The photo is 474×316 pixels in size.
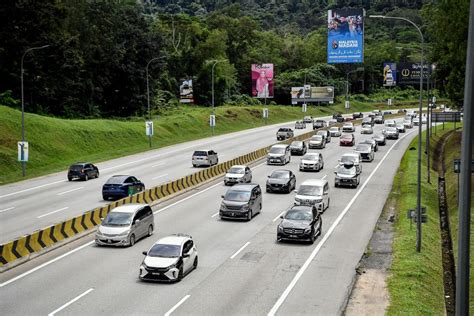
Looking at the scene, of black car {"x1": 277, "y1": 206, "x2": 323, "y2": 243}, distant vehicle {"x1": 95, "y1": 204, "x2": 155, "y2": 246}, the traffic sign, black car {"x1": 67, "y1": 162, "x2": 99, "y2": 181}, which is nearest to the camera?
distant vehicle {"x1": 95, "y1": 204, "x2": 155, "y2": 246}

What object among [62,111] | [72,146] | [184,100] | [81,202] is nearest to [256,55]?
[184,100]

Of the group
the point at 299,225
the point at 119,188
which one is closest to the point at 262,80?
the point at 119,188

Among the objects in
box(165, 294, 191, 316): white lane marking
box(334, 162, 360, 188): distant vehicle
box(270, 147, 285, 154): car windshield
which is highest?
box(270, 147, 285, 154): car windshield

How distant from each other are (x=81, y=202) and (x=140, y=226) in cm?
1130

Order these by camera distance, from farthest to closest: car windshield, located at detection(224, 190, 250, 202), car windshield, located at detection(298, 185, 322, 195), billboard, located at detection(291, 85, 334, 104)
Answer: billboard, located at detection(291, 85, 334, 104) → car windshield, located at detection(298, 185, 322, 195) → car windshield, located at detection(224, 190, 250, 202)

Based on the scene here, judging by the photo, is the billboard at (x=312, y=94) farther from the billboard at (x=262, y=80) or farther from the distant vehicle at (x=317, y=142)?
the distant vehicle at (x=317, y=142)

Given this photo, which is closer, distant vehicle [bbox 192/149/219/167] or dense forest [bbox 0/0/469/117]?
distant vehicle [bbox 192/149/219/167]

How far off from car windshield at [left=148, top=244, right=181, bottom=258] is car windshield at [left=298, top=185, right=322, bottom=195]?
49.2 feet

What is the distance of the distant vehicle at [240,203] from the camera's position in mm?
34500

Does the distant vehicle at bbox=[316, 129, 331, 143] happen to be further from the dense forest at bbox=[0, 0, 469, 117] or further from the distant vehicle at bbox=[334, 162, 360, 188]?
the distant vehicle at bbox=[334, 162, 360, 188]

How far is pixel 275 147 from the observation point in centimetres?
5994

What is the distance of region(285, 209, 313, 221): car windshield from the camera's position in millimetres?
30000

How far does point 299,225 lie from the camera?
29375 millimetres

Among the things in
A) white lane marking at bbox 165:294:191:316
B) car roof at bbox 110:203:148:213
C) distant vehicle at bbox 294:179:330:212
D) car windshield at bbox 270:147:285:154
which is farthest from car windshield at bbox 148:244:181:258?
car windshield at bbox 270:147:285:154
